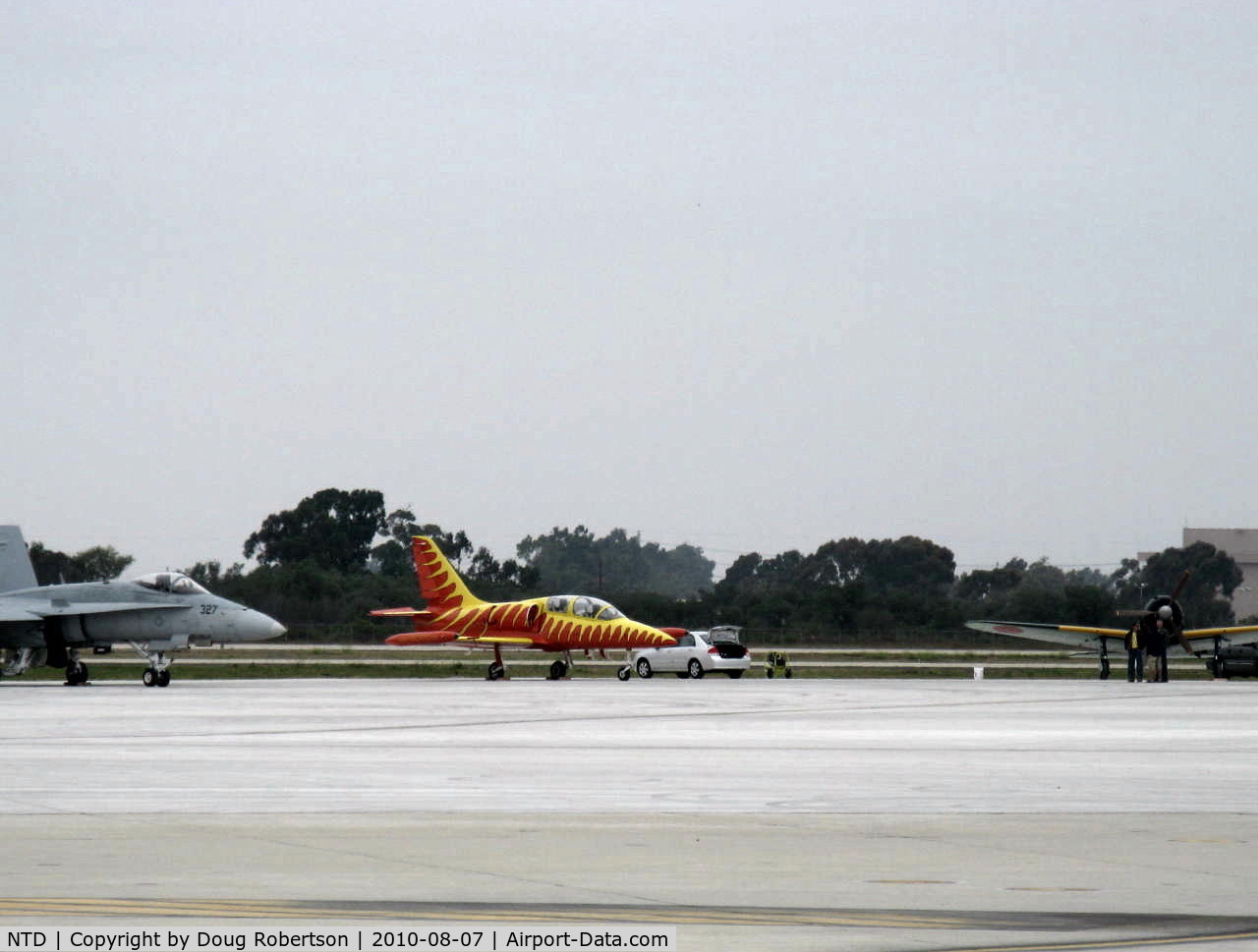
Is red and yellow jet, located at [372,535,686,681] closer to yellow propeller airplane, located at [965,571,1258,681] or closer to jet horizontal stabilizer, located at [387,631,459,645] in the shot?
jet horizontal stabilizer, located at [387,631,459,645]

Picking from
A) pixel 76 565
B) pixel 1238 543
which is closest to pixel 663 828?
pixel 76 565

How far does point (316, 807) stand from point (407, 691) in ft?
80.7

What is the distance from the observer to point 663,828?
38.9 feet

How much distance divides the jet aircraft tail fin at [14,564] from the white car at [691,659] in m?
16.0

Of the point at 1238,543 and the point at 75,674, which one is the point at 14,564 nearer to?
the point at 75,674

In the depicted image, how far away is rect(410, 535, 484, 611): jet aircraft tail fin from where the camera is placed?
52.0 meters

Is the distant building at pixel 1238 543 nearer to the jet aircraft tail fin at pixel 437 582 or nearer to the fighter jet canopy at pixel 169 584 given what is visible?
the jet aircraft tail fin at pixel 437 582

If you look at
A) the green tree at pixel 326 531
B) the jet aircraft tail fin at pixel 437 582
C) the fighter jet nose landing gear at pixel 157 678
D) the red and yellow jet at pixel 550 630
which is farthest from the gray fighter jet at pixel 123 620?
the green tree at pixel 326 531

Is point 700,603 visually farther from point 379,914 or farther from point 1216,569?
point 379,914

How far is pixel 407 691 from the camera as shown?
3750 centimetres

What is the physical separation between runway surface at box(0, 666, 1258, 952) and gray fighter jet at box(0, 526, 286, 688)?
55.8 ft

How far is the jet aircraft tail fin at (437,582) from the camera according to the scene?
52.0 meters

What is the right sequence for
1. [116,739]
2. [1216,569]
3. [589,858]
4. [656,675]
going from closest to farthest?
[589,858], [116,739], [656,675], [1216,569]

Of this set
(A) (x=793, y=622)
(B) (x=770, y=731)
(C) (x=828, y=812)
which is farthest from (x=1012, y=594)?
(C) (x=828, y=812)
